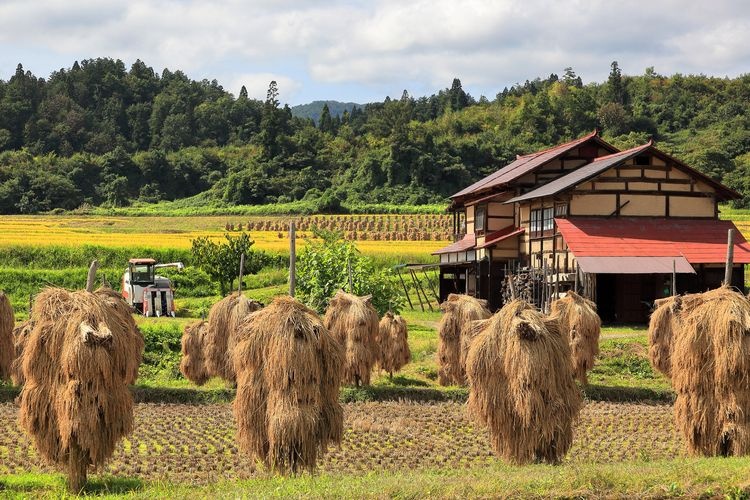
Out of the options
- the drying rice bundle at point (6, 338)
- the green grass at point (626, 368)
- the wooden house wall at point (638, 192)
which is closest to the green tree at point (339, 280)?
the green grass at point (626, 368)

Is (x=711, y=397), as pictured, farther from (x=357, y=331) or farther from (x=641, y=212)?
(x=641, y=212)

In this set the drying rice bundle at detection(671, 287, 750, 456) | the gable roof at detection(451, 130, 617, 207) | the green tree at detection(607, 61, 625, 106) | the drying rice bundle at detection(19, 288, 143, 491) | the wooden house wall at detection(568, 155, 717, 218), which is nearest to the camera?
the drying rice bundle at detection(19, 288, 143, 491)

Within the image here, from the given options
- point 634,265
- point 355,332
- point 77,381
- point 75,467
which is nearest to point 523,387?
point 77,381

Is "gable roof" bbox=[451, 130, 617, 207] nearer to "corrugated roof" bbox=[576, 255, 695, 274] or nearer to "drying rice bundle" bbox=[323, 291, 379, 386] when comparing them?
"corrugated roof" bbox=[576, 255, 695, 274]

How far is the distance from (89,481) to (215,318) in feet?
38.4

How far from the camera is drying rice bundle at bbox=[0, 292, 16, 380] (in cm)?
2719

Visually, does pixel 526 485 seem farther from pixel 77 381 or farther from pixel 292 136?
pixel 292 136

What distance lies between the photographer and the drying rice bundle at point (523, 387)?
15750mm

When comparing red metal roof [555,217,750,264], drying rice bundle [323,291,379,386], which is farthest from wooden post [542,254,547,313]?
drying rice bundle [323,291,379,386]

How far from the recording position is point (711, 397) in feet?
54.0

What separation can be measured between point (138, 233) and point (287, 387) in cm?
5990

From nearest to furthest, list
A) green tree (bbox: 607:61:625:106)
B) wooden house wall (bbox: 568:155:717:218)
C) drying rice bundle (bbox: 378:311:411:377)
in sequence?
drying rice bundle (bbox: 378:311:411:377)
wooden house wall (bbox: 568:155:717:218)
green tree (bbox: 607:61:625:106)

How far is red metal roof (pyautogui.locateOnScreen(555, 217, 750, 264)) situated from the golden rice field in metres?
16.8

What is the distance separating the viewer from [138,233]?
72.9 metres
